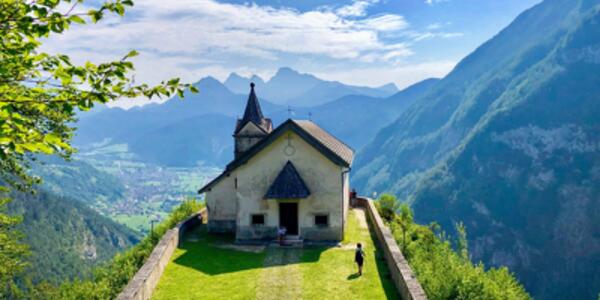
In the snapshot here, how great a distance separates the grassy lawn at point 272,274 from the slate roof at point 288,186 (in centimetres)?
321

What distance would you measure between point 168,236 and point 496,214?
171832 millimetres

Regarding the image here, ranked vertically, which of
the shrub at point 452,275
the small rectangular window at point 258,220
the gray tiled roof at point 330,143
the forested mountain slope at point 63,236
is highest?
the gray tiled roof at point 330,143

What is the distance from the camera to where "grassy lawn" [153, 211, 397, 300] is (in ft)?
64.3

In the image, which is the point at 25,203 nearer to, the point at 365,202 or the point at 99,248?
the point at 99,248

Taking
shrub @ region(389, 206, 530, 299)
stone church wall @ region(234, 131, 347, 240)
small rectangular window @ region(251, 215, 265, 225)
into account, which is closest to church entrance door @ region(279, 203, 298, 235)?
stone church wall @ region(234, 131, 347, 240)

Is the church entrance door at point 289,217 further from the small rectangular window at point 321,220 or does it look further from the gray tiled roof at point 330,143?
the gray tiled roof at point 330,143

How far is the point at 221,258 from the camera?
2550 cm

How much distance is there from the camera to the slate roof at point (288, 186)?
27750 millimetres

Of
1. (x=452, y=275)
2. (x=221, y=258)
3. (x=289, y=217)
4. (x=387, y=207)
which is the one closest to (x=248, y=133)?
(x=289, y=217)

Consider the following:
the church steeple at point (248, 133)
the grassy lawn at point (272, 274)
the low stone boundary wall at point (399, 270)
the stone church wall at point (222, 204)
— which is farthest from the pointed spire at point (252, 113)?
the low stone boundary wall at point (399, 270)

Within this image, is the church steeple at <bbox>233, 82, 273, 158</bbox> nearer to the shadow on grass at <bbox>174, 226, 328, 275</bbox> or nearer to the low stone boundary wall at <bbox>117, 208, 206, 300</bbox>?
the low stone boundary wall at <bbox>117, 208, 206, 300</bbox>

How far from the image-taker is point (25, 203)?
156 metres

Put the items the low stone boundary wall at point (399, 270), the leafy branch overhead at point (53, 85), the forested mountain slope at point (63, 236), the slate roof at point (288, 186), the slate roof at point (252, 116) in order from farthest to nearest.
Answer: the forested mountain slope at point (63, 236), the slate roof at point (252, 116), the slate roof at point (288, 186), the low stone boundary wall at point (399, 270), the leafy branch overhead at point (53, 85)

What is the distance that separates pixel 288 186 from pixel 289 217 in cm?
234
